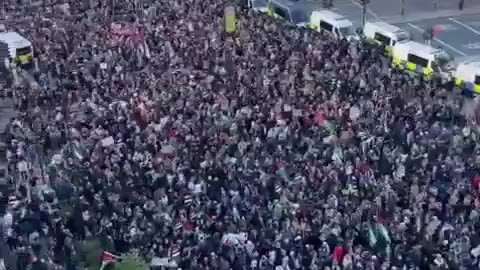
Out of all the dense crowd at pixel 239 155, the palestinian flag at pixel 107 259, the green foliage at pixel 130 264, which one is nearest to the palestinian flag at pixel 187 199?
the dense crowd at pixel 239 155

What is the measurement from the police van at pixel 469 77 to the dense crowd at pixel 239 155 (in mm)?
1253

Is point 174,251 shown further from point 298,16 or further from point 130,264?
point 298,16

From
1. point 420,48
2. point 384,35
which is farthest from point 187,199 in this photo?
point 384,35

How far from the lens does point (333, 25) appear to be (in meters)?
34.7

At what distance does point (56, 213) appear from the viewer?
20.8 m

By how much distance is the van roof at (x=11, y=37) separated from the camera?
3315cm

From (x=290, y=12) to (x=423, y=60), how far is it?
675 centimetres

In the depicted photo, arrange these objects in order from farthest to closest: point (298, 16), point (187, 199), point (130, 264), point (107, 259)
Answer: point (298, 16)
point (187, 199)
point (130, 264)
point (107, 259)

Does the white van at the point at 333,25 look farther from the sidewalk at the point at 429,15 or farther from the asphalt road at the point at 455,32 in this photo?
the sidewalk at the point at 429,15

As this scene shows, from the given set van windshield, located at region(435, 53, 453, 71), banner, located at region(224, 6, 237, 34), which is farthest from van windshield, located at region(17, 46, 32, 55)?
van windshield, located at region(435, 53, 453, 71)

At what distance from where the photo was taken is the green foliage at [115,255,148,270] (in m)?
18.6

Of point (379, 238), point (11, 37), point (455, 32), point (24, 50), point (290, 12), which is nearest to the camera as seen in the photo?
point (379, 238)

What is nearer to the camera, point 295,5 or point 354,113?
point 354,113

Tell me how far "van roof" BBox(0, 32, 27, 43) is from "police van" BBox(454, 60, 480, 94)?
1444 cm
